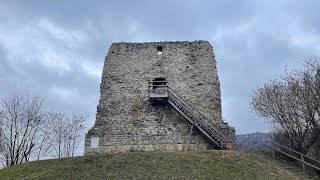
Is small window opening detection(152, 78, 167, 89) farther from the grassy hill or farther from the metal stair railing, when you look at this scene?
the grassy hill

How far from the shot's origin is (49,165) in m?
16.2

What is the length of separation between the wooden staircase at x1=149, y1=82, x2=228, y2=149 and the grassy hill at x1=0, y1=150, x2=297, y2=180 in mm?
2479

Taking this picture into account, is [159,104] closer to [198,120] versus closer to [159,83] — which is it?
[159,83]

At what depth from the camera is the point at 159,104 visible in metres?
21.5

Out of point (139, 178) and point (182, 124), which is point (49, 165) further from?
point (182, 124)

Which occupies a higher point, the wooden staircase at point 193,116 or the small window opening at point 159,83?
the small window opening at point 159,83

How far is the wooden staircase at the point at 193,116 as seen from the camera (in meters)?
19.7

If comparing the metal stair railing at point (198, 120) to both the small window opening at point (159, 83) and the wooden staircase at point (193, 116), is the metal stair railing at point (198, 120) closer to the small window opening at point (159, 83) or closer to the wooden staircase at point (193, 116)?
the wooden staircase at point (193, 116)

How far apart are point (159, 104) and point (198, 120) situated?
267cm

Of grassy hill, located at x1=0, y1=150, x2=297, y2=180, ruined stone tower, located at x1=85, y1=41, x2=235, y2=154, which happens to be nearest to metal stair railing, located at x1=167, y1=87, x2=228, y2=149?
ruined stone tower, located at x1=85, y1=41, x2=235, y2=154

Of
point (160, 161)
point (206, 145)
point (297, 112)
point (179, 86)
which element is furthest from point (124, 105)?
point (297, 112)

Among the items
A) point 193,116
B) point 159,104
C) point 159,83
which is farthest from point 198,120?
point 159,83

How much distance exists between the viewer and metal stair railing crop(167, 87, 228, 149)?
64.4 ft

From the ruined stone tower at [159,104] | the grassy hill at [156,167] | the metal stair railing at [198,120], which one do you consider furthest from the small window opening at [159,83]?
the grassy hill at [156,167]
